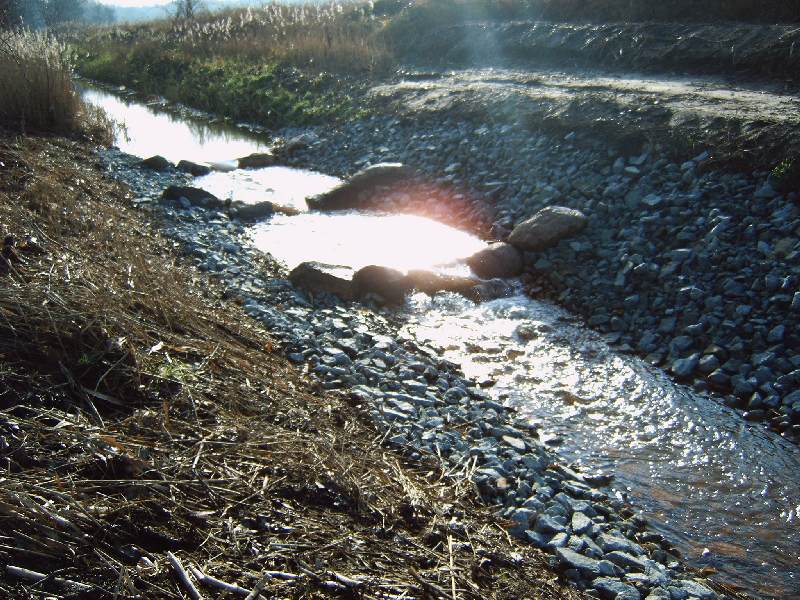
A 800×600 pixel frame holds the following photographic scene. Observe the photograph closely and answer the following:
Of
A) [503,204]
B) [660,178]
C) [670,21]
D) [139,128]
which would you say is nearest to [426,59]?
[670,21]

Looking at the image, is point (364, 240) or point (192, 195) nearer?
point (364, 240)

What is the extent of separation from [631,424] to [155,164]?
10.9m

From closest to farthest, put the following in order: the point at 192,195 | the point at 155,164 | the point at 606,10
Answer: the point at 192,195 < the point at 155,164 < the point at 606,10

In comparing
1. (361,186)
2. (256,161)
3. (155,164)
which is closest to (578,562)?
(361,186)

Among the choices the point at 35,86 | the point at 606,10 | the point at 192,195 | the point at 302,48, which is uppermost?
the point at 606,10

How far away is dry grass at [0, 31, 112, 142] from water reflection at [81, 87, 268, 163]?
176cm

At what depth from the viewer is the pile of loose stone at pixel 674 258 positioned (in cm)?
618

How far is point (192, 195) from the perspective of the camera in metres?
10.6

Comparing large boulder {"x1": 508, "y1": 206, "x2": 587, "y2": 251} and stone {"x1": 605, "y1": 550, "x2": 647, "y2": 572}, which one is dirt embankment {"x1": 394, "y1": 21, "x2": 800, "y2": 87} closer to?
large boulder {"x1": 508, "y1": 206, "x2": 587, "y2": 251}

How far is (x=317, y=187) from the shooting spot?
12.8 metres

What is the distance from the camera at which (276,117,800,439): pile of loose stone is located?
6.18 m

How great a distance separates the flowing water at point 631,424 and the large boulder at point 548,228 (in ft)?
2.92

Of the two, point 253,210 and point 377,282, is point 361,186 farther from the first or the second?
point 377,282

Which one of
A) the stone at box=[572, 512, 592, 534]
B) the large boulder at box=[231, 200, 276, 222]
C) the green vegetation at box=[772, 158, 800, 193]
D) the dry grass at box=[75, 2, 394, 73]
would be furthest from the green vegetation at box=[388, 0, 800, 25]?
the stone at box=[572, 512, 592, 534]
